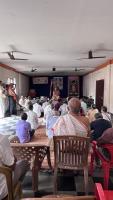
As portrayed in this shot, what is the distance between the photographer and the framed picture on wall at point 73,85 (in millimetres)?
18703

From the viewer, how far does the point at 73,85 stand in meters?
18.9

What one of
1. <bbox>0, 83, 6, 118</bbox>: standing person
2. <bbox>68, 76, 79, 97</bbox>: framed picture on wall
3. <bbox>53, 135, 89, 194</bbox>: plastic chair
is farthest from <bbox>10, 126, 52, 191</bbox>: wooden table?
<bbox>68, 76, 79, 97</bbox>: framed picture on wall

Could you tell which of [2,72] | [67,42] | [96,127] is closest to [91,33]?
[67,42]

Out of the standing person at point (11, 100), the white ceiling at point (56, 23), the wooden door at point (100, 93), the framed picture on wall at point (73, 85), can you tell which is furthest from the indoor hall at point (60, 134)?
the framed picture on wall at point (73, 85)

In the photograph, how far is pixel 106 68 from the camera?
1041 cm

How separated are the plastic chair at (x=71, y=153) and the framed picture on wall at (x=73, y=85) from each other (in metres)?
16.0

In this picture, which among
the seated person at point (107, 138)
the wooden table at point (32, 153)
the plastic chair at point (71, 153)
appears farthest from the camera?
the seated person at point (107, 138)

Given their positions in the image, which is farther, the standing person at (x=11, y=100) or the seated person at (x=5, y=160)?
the standing person at (x=11, y=100)

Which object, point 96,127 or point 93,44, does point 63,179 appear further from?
point 93,44

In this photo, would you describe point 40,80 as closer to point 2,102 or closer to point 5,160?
point 2,102

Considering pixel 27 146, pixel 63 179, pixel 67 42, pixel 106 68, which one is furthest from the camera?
pixel 106 68

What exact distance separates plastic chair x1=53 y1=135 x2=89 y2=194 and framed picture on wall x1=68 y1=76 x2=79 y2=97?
15978 mm

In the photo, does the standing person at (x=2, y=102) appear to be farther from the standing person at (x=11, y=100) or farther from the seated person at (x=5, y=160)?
the seated person at (x=5, y=160)

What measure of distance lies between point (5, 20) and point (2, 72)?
690 cm
